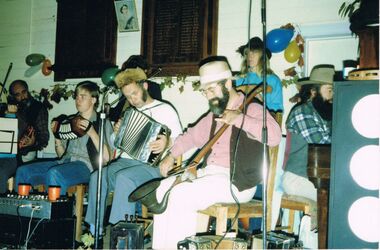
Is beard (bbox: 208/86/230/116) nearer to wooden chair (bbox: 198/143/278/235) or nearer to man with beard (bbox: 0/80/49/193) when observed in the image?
wooden chair (bbox: 198/143/278/235)

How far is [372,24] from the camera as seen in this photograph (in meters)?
1.89

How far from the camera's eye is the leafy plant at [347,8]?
13.4ft

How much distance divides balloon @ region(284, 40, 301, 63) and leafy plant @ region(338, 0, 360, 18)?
23.9 inches

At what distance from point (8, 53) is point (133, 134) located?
4.70 metres

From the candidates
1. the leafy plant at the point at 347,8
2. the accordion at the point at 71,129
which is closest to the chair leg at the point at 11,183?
the accordion at the point at 71,129

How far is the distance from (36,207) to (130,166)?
2.93 feet

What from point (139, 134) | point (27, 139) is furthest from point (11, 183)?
point (139, 134)

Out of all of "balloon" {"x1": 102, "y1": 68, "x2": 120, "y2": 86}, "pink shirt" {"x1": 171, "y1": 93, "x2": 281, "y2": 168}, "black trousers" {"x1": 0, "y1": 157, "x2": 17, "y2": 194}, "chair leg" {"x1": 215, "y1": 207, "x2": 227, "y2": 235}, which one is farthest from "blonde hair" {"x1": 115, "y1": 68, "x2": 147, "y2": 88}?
"black trousers" {"x1": 0, "y1": 157, "x2": 17, "y2": 194}

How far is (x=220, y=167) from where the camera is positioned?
2.86 meters

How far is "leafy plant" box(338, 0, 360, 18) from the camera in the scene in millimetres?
4090

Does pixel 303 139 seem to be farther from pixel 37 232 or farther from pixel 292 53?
pixel 37 232

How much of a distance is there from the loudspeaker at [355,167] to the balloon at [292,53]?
110 inches

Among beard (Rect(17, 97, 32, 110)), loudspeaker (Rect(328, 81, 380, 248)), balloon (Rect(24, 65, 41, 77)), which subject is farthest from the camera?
balloon (Rect(24, 65, 41, 77))

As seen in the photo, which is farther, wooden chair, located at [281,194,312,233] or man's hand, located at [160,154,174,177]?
wooden chair, located at [281,194,312,233]
